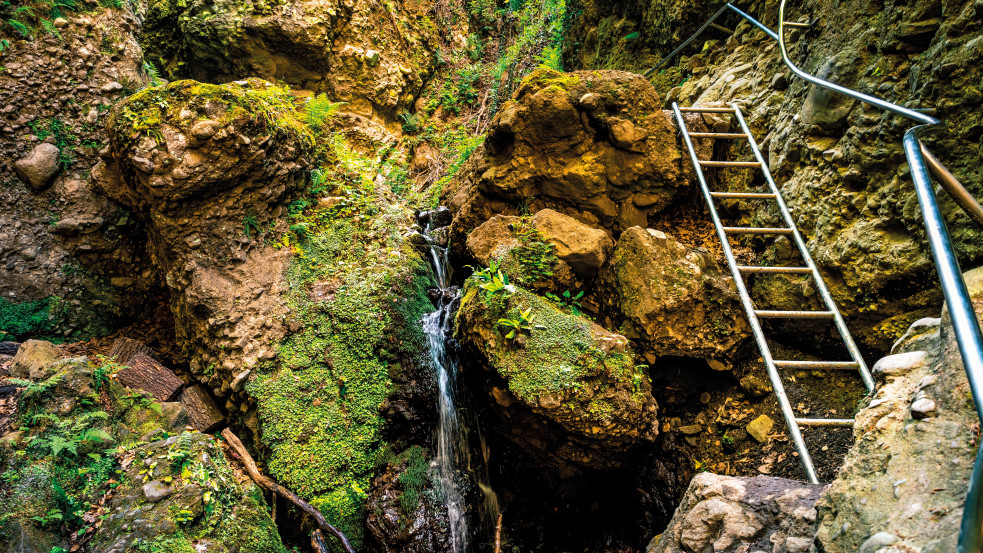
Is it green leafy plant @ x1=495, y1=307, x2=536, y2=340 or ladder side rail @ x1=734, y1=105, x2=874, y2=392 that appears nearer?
ladder side rail @ x1=734, y1=105, x2=874, y2=392

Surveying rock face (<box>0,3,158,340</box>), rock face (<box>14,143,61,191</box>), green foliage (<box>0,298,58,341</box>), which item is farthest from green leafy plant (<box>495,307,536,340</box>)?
rock face (<box>14,143,61,191</box>)

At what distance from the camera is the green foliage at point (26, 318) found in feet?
17.8

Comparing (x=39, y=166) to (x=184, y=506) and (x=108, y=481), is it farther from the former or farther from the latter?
(x=184, y=506)

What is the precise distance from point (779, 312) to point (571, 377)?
1815 millimetres

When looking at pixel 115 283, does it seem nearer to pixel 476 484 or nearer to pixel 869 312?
pixel 476 484

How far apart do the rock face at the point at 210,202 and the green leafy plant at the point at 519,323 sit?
281cm

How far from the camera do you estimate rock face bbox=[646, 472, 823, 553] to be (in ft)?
7.29

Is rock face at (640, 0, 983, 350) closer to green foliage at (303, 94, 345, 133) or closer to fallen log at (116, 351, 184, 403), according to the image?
green foliage at (303, 94, 345, 133)

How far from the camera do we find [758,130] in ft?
16.7

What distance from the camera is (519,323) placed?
4273 mm

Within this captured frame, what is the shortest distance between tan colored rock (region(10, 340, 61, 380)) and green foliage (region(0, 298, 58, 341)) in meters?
1.64

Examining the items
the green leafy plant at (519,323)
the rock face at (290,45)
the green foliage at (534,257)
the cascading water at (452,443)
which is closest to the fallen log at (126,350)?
the cascading water at (452,443)

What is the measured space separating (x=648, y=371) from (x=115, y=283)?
7.28m

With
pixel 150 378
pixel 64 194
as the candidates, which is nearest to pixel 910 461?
pixel 150 378
